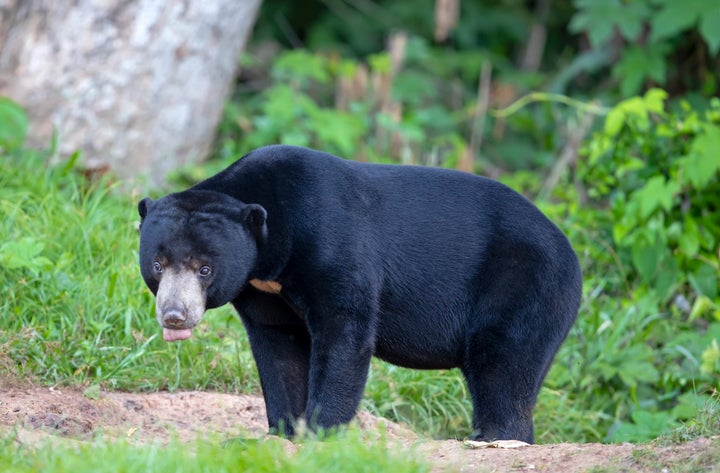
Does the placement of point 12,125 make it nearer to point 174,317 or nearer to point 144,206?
point 144,206

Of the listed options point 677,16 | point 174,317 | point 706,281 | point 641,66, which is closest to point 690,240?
point 706,281

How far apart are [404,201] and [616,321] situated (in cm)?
265

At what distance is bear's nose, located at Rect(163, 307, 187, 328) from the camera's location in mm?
4379

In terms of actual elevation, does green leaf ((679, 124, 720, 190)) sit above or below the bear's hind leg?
above

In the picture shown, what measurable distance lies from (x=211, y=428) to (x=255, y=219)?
3.89 ft

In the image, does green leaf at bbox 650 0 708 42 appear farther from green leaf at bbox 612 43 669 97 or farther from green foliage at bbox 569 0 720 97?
green leaf at bbox 612 43 669 97

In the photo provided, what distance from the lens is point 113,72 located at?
855 cm

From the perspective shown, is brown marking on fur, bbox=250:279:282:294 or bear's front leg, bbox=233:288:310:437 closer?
brown marking on fur, bbox=250:279:282:294

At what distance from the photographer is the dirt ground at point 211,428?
3.99 metres

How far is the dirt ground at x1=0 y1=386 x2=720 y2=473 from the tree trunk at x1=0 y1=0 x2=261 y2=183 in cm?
328

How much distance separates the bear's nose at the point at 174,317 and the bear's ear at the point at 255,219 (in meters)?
0.46

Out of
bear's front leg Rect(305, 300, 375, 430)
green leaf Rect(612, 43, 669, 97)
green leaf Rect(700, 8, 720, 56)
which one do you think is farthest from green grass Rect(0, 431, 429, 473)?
green leaf Rect(612, 43, 669, 97)

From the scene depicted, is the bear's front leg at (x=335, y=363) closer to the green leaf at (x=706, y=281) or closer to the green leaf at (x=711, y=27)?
the green leaf at (x=706, y=281)

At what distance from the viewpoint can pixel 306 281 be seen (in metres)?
4.62
